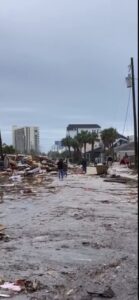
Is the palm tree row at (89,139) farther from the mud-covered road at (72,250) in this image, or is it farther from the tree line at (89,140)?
the mud-covered road at (72,250)

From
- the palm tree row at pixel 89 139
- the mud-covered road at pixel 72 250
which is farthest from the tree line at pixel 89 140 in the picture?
the mud-covered road at pixel 72 250

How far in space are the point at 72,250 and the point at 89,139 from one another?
12894 cm

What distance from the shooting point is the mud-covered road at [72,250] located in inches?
316

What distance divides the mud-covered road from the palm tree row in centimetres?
10541

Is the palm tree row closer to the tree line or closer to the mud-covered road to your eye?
the tree line

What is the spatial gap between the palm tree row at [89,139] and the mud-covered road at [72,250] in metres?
105

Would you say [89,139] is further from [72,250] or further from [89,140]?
[72,250]

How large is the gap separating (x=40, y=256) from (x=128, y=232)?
3.40m

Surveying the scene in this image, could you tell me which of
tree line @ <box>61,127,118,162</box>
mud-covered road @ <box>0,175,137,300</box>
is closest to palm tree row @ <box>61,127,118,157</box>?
tree line @ <box>61,127,118,162</box>

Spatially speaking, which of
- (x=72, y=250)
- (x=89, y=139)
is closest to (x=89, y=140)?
(x=89, y=139)

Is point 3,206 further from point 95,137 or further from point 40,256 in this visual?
point 95,137

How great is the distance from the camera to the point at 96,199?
23.2m

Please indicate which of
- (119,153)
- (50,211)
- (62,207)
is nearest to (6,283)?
(50,211)

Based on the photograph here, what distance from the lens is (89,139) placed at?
139500 mm
